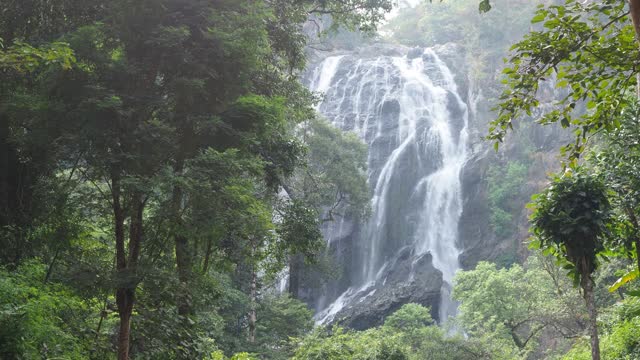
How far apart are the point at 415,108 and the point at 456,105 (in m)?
2.99

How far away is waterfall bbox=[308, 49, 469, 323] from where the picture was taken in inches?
1175

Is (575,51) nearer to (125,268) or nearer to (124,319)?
(125,268)

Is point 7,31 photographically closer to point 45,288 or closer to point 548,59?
point 45,288

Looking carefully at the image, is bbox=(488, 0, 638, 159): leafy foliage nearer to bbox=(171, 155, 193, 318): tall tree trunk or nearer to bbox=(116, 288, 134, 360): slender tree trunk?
bbox=(171, 155, 193, 318): tall tree trunk

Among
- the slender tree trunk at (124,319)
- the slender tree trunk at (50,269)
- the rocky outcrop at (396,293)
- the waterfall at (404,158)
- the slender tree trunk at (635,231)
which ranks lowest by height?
the slender tree trunk at (124,319)

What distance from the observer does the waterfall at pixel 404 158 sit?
2984 cm

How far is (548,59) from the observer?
4.07m

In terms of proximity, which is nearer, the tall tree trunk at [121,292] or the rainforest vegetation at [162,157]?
the rainforest vegetation at [162,157]

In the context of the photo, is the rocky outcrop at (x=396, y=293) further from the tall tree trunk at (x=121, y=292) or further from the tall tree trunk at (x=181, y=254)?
the tall tree trunk at (x=121, y=292)

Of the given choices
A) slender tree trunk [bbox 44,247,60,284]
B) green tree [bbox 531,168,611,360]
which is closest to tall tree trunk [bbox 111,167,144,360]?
slender tree trunk [bbox 44,247,60,284]

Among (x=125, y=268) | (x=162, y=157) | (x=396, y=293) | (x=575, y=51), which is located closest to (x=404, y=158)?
(x=396, y=293)

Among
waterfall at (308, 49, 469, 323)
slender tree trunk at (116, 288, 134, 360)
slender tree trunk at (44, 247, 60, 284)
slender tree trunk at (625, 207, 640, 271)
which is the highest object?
waterfall at (308, 49, 469, 323)

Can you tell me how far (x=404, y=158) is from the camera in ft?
107

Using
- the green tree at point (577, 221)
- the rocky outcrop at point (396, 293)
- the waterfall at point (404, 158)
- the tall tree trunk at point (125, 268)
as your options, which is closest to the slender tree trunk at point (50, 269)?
the tall tree trunk at point (125, 268)
